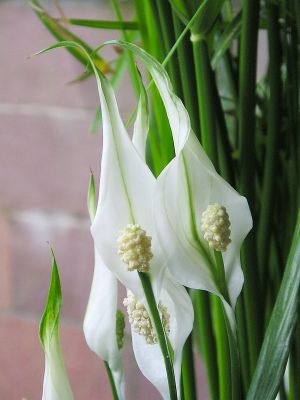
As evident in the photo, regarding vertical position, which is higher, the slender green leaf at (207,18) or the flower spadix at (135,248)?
the slender green leaf at (207,18)

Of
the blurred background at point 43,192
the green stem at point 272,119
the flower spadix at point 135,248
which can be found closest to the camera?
the flower spadix at point 135,248

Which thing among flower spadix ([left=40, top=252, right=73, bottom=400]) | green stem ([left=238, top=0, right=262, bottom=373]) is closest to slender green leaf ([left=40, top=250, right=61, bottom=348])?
flower spadix ([left=40, top=252, right=73, bottom=400])

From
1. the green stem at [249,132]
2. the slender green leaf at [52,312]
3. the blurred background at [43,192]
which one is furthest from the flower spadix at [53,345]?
the blurred background at [43,192]

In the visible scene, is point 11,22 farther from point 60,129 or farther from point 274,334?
point 274,334

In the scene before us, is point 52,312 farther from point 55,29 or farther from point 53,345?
point 55,29

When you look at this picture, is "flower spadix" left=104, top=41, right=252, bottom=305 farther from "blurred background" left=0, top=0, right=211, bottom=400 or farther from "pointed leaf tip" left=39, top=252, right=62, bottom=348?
"blurred background" left=0, top=0, right=211, bottom=400

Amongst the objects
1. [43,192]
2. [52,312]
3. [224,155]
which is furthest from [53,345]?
[43,192]

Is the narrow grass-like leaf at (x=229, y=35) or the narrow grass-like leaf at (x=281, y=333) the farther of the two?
the narrow grass-like leaf at (x=229, y=35)

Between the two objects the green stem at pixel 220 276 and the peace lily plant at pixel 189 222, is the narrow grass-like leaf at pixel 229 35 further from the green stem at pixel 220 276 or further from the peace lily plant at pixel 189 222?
the green stem at pixel 220 276

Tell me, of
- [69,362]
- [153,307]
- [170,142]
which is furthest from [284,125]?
[69,362]
